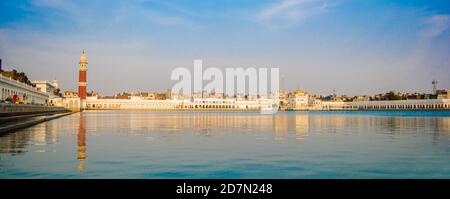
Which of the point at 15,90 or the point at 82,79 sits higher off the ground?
the point at 82,79

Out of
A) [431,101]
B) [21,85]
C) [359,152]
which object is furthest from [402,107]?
[359,152]

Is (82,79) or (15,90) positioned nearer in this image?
(15,90)

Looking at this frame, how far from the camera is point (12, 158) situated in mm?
12422

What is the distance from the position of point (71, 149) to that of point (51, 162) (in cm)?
344

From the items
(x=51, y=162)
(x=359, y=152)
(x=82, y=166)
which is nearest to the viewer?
(x=82, y=166)

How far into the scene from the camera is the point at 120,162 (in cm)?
1198

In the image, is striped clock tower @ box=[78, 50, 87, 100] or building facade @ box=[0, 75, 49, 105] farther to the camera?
striped clock tower @ box=[78, 50, 87, 100]

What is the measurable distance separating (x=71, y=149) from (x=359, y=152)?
387 inches

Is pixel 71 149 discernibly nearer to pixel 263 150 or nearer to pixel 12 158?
pixel 12 158

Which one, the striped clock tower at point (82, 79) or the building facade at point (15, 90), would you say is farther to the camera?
the striped clock tower at point (82, 79)
